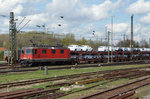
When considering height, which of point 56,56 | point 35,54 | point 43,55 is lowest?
point 56,56

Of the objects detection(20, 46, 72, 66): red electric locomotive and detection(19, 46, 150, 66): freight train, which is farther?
detection(19, 46, 150, 66): freight train

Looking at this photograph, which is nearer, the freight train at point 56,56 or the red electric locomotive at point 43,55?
the red electric locomotive at point 43,55

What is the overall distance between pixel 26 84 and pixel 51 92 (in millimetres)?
3839

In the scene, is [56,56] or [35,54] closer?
[35,54]

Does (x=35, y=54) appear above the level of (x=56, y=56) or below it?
above

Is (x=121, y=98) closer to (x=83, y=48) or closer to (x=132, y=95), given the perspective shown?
(x=132, y=95)

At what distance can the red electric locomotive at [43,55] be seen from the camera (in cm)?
3141

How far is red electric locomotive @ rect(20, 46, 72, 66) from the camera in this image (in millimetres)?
31406

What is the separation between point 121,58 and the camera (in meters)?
50.0

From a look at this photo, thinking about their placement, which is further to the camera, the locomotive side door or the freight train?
the freight train

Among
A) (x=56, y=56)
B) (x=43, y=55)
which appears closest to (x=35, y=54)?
(x=43, y=55)

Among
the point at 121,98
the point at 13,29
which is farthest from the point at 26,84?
the point at 13,29

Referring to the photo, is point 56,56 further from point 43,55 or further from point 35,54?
point 35,54

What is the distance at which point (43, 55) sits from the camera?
32562 millimetres
